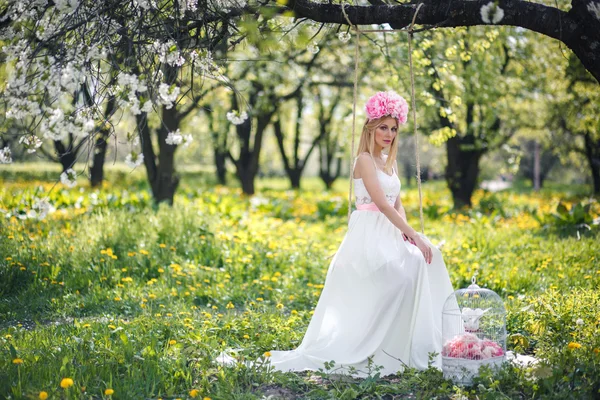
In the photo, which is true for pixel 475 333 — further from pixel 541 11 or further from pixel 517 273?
pixel 517 273

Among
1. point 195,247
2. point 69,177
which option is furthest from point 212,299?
point 69,177

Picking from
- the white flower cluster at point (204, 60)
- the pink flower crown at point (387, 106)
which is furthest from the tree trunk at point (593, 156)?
the white flower cluster at point (204, 60)

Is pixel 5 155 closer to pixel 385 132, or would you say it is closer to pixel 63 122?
pixel 63 122

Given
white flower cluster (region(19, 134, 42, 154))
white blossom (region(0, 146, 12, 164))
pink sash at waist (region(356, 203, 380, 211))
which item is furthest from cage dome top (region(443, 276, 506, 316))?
white blossom (region(0, 146, 12, 164))

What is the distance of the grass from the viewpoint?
3828mm

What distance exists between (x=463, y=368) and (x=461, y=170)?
38.8 feet

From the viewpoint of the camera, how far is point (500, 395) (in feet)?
11.9

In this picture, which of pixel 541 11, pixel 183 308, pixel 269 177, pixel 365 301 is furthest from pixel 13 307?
pixel 269 177

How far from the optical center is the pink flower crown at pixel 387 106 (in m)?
4.69

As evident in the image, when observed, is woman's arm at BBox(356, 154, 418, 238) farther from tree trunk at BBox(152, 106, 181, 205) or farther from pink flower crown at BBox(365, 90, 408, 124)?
tree trunk at BBox(152, 106, 181, 205)

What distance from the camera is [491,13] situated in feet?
12.7

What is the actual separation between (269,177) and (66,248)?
4045cm

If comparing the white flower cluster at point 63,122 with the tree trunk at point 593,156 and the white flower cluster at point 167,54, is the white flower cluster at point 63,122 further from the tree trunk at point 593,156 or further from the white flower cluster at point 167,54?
the tree trunk at point 593,156

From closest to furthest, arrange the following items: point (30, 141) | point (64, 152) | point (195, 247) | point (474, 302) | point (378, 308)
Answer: point (378, 308) → point (474, 302) → point (30, 141) → point (195, 247) → point (64, 152)
